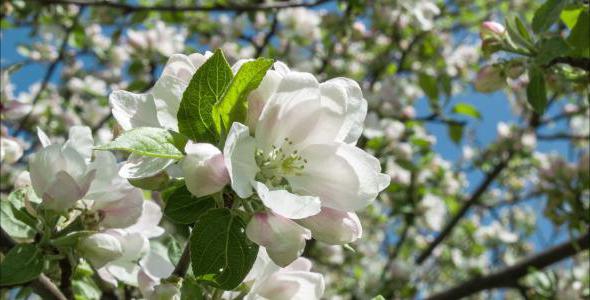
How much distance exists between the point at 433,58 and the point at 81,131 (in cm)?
367

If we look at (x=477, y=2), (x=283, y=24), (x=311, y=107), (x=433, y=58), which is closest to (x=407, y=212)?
(x=433, y=58)

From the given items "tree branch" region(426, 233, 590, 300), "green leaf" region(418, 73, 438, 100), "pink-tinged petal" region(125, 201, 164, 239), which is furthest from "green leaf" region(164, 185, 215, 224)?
"green leaf" region(418, 73, 438, 100)

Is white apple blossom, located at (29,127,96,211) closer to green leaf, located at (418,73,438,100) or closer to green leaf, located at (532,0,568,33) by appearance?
green leaf, located at (532,0,568,33)

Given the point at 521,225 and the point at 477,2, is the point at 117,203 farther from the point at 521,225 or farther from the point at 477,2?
the point at 521,225

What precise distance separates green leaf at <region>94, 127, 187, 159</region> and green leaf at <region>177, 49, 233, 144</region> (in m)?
0.02

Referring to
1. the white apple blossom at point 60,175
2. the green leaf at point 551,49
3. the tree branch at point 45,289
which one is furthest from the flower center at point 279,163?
the green leaf at point 551,49

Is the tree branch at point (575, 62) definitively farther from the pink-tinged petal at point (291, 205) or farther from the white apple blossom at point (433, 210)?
the white apple blossom at point (433, 210)

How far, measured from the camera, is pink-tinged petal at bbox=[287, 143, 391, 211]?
1.01 metres

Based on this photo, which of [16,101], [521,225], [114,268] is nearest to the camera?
[114,268]

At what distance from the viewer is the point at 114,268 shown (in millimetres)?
1397

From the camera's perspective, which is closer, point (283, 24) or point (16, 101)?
point (16, 101)

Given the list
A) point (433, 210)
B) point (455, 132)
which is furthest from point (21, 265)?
point (433, 210)

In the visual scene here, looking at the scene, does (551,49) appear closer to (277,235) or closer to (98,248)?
(277,235)

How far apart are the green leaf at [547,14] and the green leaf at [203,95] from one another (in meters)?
1.03
